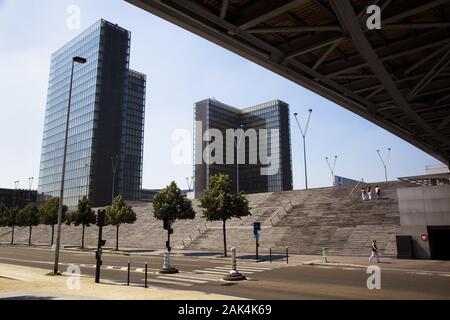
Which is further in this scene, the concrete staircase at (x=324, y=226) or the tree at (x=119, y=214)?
the tree at (x=119, y=214)

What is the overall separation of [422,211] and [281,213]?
17.4 metres

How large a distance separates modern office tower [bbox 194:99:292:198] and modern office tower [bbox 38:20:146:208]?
30.8m

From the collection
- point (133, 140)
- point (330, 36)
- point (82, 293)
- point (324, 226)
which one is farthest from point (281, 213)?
point (133, 140)

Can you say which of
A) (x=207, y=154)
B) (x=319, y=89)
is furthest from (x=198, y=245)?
(x=207, y=154)

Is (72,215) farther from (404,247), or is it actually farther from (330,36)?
(330,36)

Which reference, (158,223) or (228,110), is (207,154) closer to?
(228,110)

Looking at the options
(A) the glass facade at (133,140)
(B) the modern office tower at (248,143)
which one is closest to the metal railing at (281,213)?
(A) the glass facade at (133,140)

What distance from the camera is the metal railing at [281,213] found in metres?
41.6

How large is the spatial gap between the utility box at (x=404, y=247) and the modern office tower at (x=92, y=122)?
103145mm

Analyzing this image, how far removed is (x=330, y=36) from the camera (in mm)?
11609

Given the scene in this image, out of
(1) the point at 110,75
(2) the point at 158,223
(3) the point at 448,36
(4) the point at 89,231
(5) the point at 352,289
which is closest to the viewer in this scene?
(3) the point at 448,36

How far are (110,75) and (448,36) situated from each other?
418ft

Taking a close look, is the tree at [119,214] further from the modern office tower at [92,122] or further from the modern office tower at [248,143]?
the modern office tower at [248,143]

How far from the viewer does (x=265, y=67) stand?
1305 centimetres
